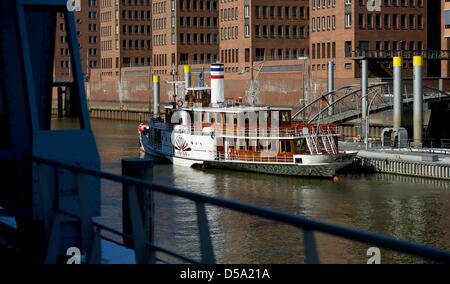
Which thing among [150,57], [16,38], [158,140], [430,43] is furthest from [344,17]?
[16,38]

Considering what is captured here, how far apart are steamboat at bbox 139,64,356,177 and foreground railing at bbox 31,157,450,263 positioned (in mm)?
45271

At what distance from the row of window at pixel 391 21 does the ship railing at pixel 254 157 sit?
131 feet

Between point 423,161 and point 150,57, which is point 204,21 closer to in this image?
point 150,57

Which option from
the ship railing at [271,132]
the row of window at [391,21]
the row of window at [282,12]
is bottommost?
the ship railing at [271,132]

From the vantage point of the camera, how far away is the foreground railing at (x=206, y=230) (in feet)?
16.4

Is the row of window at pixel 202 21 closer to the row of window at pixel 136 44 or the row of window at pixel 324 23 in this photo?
the row of window at pixel 136 44

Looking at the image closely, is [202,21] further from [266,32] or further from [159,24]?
[266,32]

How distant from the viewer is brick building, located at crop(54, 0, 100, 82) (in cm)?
16775

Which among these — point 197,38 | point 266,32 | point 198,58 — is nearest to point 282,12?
point 266,32

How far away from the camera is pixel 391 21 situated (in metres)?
96.4

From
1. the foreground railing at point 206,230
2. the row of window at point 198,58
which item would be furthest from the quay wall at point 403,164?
the row of window at point 198,58

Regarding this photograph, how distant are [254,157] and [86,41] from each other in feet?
387

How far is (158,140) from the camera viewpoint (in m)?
66.9
